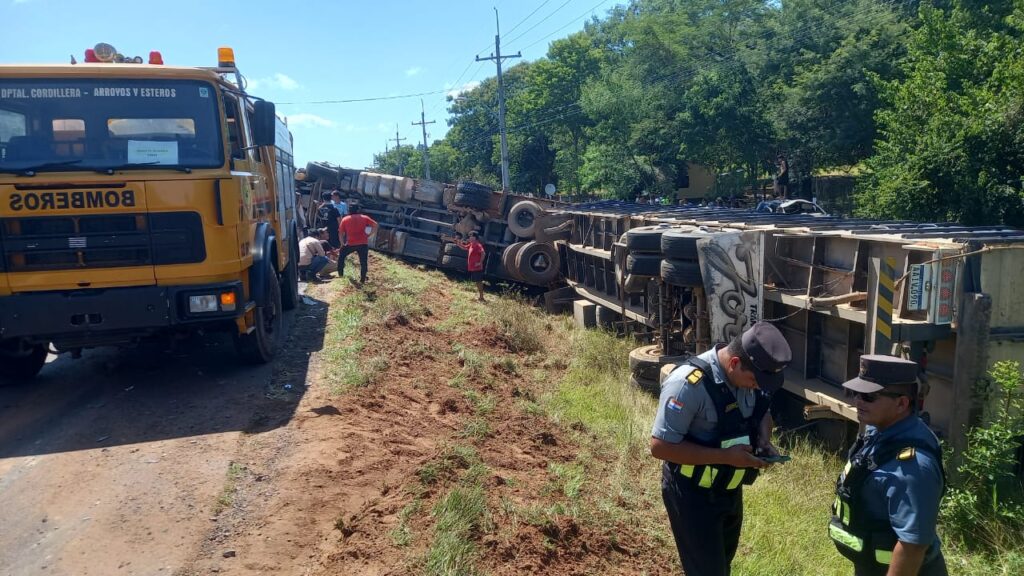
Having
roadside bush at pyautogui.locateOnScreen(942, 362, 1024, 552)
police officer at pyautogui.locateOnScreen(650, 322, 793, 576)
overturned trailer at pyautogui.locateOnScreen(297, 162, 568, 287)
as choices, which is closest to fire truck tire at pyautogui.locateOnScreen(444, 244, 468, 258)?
overturned trailer at pyautogui.locateOnScreen(297, 162, 568, 287)

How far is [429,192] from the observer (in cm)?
1662

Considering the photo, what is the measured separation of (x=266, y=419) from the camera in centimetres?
582

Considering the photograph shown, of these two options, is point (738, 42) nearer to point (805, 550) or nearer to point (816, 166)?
point (816, 166)

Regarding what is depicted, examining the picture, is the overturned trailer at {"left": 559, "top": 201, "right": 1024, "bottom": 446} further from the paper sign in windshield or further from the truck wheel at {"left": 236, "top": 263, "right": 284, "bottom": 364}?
the paper sign in windshield

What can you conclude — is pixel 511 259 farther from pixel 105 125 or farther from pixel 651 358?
pixel 105 125

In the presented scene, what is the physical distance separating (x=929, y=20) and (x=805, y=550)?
45.0 feet

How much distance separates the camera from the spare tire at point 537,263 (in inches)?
533

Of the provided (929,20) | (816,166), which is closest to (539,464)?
(929,20)

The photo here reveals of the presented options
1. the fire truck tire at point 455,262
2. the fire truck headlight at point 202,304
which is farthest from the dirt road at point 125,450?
the fire truck tire at point 455,262

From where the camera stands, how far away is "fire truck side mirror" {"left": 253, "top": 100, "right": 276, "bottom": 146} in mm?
6410

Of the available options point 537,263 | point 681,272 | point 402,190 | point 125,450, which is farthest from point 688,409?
point 402,190

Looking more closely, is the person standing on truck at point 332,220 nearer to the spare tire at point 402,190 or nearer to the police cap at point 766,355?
the spare tire at point 402,190

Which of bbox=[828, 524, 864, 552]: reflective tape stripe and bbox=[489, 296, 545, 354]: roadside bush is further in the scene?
bbox=[489, 296, 545, 354]: roadside bush

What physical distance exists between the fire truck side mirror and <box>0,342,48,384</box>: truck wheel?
2.81 m
